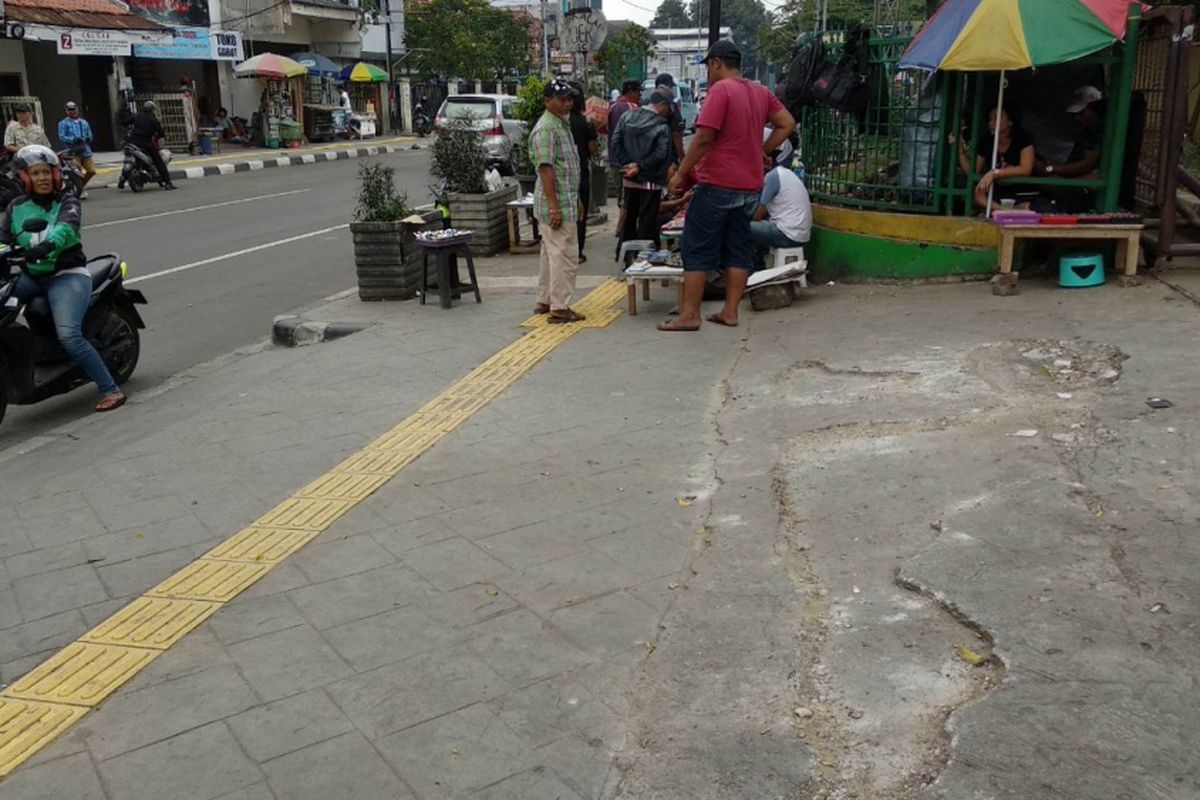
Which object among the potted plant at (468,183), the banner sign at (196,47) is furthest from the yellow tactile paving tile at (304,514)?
the banner sign at (196,47)

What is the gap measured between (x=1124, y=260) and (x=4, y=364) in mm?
6933

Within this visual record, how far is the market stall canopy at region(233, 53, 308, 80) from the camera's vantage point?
30266 millimetres

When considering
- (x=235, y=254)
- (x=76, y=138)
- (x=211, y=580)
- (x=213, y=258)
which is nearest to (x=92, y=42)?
(x=76, y=138)

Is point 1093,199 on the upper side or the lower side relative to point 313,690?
upper

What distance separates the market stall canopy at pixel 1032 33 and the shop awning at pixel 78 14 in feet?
69.8

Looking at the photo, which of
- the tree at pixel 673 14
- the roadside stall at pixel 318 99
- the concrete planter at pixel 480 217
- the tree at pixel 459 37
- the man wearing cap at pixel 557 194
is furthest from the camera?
the tree at pixel 673 14

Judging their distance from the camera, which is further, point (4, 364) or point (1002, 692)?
point (4, 364)

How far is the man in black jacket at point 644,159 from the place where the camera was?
9203mm

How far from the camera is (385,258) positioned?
9.03 metres

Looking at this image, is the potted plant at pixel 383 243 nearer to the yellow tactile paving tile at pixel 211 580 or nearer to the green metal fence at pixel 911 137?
the green metal fence at pixel 911 137

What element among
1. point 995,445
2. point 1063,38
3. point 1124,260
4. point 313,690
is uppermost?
point 1063,38

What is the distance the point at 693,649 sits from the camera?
3.36 meters

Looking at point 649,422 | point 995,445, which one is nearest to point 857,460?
point 995,445

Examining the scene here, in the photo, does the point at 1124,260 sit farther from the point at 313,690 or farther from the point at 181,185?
the point at 181,185
